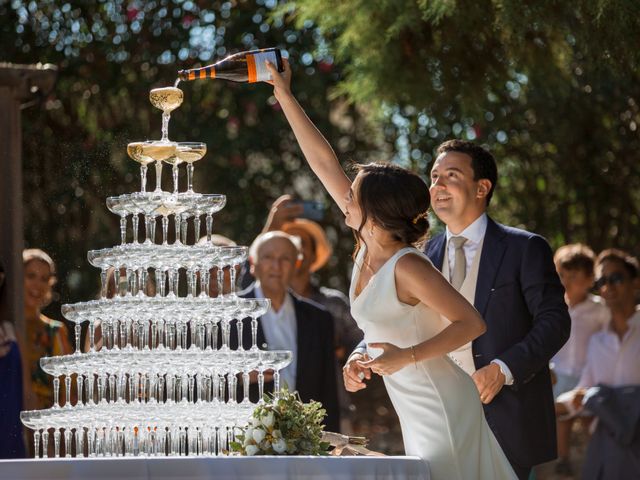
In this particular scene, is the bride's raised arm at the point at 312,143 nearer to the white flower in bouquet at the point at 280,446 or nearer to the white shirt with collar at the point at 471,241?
the white shirt with collar at the point at 471,241

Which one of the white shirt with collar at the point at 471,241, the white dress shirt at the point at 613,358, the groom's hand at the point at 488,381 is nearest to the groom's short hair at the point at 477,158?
the white shirt with collar at the point at 471,241

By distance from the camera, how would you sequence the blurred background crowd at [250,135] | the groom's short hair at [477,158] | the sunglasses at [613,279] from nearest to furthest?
1. the groom's short hair at [477,158]
2. the sunglasses at [613,279]
3. the blurred background crowd at [250,135]

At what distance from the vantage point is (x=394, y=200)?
4043mm

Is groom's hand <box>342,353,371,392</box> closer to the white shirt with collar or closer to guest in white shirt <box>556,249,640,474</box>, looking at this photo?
the white shirt with collar

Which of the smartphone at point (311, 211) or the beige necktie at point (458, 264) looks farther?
the smartphone at point (311, 211)

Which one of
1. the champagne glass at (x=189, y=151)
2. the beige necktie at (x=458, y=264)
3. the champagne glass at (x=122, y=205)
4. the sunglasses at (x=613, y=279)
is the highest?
the champagne glass at (x=189, y=151)

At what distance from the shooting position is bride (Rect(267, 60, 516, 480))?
394cm

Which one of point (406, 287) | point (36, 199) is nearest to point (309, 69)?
point (36, 199)

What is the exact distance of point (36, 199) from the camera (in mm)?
10078

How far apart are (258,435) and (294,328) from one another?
3.20 meters

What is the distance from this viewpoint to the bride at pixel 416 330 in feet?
12.9

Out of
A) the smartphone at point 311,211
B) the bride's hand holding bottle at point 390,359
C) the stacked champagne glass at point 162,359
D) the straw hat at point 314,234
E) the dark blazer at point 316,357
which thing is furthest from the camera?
the smartphone at point 311,211

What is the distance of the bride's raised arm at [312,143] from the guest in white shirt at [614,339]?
3.61 m

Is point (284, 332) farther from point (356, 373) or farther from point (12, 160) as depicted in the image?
point (356, 373)
